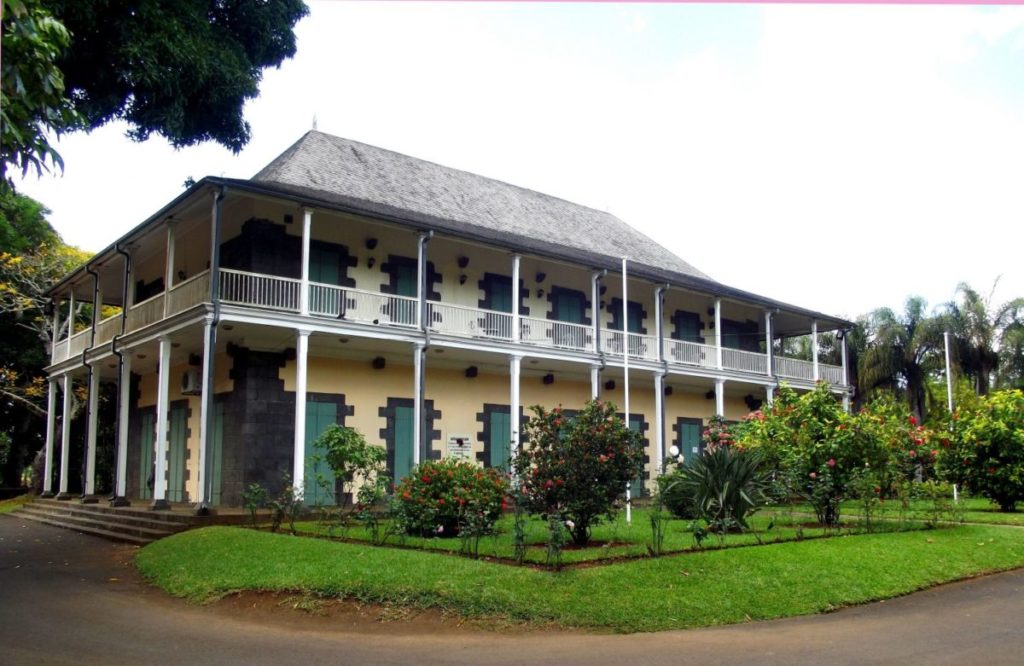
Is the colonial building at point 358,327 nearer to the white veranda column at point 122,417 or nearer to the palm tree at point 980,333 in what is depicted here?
the white veranda column at point 122,417

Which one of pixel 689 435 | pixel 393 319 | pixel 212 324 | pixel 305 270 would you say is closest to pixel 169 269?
pixel 212 324

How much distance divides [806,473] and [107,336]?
55.2 ft

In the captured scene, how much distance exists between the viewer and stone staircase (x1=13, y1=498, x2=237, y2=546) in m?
14.6

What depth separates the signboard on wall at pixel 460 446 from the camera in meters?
20.3

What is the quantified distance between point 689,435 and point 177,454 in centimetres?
1502

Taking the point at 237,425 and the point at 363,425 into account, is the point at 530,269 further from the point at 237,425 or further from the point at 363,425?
the point at 237,425

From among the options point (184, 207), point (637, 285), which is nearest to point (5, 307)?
point (184, 207)

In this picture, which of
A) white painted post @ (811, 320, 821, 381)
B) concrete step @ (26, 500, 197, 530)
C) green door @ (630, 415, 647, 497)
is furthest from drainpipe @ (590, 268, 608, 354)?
concrete step @ (26, 500, 197, 530)

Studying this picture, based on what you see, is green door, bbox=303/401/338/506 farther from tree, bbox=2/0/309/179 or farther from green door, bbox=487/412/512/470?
tree, bbox=2/0/309/179

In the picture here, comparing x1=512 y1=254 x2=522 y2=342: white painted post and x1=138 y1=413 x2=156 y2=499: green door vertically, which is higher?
x1=512 y1=254 x2=522 y2=342: white painted post

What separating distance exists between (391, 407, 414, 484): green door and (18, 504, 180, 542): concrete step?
5.58m

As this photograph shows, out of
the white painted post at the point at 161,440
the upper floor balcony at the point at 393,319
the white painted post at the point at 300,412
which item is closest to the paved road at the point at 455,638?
the white painted post at the point at 300,412

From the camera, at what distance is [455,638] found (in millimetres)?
7711

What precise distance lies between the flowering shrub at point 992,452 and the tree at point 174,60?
15.6m
